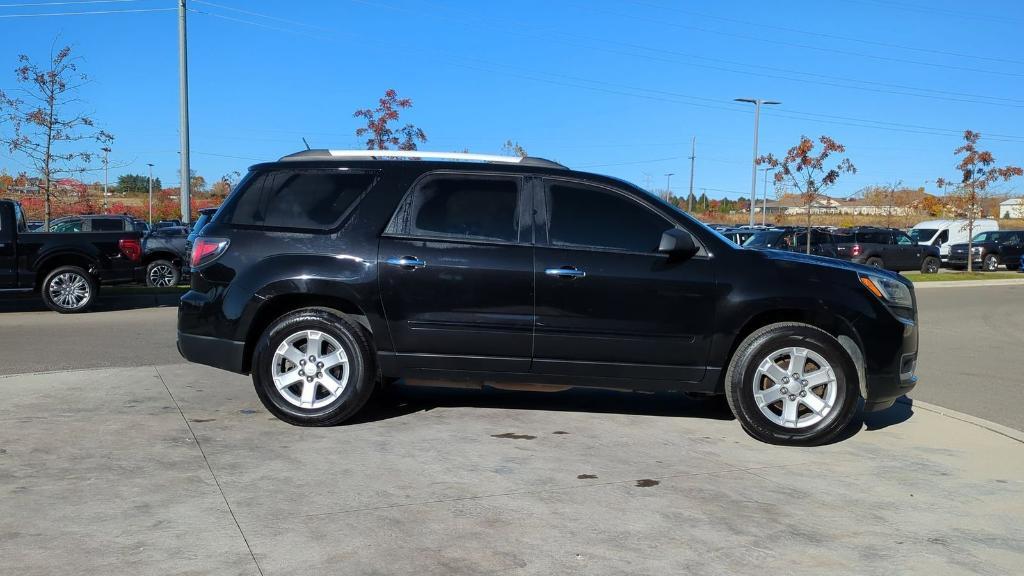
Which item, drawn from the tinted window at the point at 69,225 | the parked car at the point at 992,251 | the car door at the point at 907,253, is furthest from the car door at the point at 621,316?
the parked car at the point at 992,251

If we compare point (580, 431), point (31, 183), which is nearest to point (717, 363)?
point (580, 431)

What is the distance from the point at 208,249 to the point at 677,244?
3272mm

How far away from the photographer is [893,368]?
5.97 m

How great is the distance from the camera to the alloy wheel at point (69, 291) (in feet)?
45.8

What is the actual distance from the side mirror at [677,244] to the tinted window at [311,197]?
6.89 ft

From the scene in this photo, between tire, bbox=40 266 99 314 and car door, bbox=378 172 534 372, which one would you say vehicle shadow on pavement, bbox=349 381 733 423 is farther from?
tire, bbox=40 266 99 314

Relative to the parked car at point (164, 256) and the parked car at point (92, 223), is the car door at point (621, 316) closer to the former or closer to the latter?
the parked car at point (164, 256)

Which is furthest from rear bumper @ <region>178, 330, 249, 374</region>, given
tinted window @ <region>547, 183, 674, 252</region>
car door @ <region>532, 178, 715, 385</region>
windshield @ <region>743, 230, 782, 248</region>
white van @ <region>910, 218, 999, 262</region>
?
white van @ <region>910, 218, 999, 262</region>

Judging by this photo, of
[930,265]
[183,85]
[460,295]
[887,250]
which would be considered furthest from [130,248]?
[930,265]

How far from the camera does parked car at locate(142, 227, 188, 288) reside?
19234 millimetres

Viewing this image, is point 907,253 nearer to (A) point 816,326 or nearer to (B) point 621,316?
(A) point 816,326

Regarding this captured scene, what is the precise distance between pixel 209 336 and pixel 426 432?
66.7 inches

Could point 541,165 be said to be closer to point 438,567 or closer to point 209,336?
point 209,336

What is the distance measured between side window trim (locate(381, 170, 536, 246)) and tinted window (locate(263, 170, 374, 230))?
313mm
